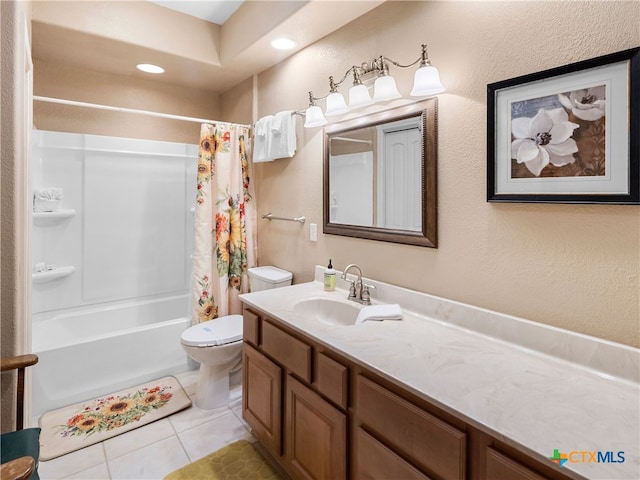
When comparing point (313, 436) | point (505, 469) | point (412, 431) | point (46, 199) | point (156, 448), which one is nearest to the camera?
point (505, 469)

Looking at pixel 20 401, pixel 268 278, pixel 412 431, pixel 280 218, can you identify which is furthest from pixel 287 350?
pixel 280 218

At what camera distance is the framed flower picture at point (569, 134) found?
1029 mm

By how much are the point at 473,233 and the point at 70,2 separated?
261 centimetres

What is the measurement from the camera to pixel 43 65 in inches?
104

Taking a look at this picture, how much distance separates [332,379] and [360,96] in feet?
4.30

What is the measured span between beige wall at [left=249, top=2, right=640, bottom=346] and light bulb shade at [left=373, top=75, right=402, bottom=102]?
0.31 ft

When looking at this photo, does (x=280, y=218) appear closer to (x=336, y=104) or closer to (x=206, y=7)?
(x=336, y=104)

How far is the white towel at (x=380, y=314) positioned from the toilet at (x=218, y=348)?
94cm

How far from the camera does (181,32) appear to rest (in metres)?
2.47

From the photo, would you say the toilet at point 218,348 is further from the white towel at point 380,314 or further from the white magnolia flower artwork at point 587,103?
the white magnolia flower artwork at point 587,103

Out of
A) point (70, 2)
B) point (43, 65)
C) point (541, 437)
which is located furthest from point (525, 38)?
point (43, 65)

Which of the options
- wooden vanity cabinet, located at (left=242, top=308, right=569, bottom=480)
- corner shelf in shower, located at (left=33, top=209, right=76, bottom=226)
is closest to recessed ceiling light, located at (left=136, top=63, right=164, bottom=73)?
corner shelf in shower, located at (left=33, top=209, right=76, bottom=226)

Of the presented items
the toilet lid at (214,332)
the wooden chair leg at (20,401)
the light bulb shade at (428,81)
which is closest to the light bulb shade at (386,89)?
the light bulb shade at (428,81)

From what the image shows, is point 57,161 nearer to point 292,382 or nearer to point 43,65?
point 43,65
